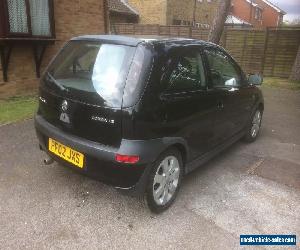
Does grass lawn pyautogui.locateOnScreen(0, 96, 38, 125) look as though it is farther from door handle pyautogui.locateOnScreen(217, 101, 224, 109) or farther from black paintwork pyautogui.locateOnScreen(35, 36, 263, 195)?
door handle pyautogui.locateOnScreen(217, 101, 224, 109)

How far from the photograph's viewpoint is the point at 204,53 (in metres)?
4.00

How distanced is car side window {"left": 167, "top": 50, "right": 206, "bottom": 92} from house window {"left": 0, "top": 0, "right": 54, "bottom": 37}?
17.1ft

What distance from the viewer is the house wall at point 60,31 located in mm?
8156

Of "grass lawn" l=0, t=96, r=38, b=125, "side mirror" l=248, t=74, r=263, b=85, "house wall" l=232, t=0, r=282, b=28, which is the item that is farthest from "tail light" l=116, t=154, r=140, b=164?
"house wall" l=232, t=0, r=282, b=28

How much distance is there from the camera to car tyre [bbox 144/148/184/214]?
10.9ft

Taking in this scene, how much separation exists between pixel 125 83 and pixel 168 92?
475mm

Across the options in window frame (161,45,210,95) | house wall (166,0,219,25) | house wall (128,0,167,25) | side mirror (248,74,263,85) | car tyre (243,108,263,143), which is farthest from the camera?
house wall (166,0,219,25)

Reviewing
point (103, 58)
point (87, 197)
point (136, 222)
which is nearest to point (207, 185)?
point (136, 222)

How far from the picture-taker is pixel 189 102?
359cm

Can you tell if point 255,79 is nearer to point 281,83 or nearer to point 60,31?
point 60,31

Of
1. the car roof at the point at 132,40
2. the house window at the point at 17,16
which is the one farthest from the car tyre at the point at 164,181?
the house window at the point at 17,16

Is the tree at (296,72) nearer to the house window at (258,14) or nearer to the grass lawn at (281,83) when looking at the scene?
the grass lawn at (281,83)

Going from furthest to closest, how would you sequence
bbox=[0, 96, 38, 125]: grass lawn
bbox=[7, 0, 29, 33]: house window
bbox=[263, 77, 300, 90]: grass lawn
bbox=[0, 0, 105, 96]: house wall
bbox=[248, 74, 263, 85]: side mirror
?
bbox=[263, 77, 300, 90]: grass lawn, bbox=[0, 0, 105, 96]: house wall, bbox=[7, 0, 29, 33]: house window, bbox=[0, 96, 38, 125]: grass lawn, bbox=[248, 74, 263, 85]: side mirror

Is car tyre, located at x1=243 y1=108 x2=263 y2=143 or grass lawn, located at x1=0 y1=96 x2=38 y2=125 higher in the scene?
car tyre, located at x1=243 y1=108 x2=263 y2=143
